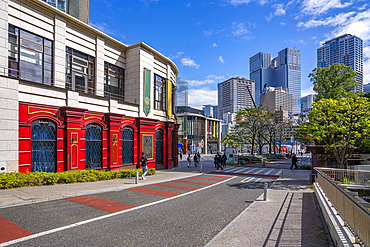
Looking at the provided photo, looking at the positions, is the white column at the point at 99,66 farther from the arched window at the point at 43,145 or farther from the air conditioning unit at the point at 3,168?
the air conditioning unit at the point at 3,168

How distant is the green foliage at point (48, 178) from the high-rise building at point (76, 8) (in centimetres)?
1736

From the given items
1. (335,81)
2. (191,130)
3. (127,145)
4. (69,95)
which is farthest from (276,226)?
(191,130)

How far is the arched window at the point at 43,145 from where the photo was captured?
46.1 feet

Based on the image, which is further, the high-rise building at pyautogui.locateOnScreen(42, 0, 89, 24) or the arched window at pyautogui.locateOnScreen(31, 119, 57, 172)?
the high-rise building at pyautogui.locateOnScreen(42, 0, 89, 24)

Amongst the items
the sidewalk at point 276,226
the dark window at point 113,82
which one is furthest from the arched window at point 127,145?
the sidewalk at point 276,226

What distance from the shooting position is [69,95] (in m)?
16.0

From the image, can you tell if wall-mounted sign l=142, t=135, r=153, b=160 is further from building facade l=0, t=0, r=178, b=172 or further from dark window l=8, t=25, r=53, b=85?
dark window l=8, t=25, r=53, b=85

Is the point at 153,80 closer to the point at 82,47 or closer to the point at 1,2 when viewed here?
the point at 82,47

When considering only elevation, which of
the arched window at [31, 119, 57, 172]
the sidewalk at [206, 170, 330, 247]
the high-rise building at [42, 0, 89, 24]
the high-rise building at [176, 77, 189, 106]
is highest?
the high-rise building at [176, 77, 189, 106]

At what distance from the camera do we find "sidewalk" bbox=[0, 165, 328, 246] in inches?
256

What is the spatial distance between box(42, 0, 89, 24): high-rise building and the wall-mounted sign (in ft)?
47.8

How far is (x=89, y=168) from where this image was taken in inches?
691

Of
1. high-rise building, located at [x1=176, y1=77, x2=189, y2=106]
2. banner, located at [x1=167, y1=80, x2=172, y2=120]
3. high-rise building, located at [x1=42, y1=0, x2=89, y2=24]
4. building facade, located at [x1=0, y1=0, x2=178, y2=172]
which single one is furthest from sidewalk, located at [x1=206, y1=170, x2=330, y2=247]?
high-rise building, located at [x1=176, y1=77, x2=189, y2=106]

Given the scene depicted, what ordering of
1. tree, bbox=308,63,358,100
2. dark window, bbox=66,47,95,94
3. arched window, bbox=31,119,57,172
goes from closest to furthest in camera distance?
arched window, bbox=31,119,57,172 < dark window, bbox=66,47,95,94 < tree, bbox=308,63,358,100
